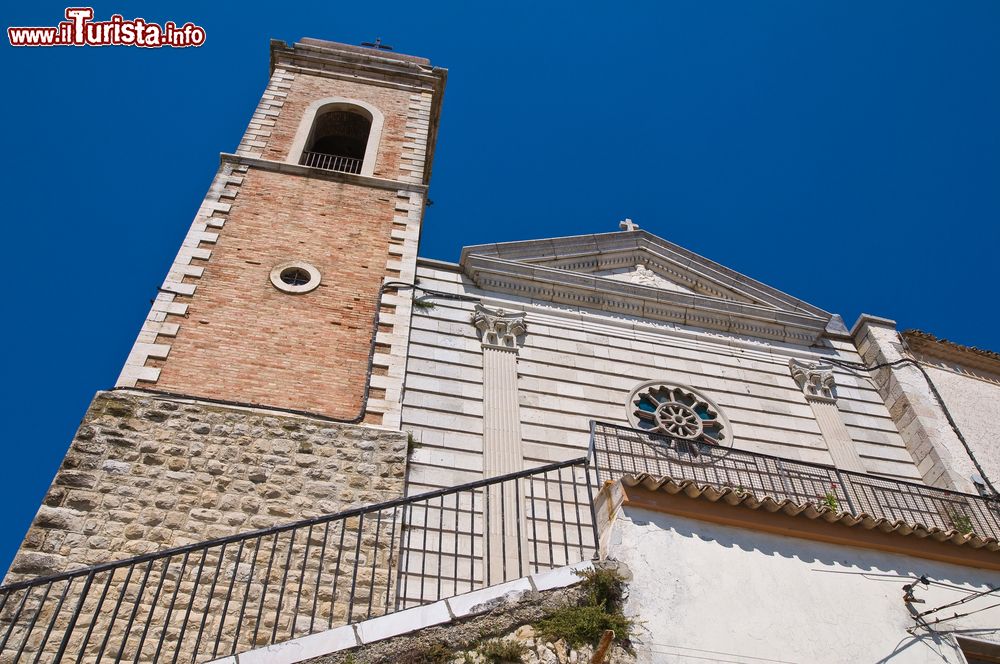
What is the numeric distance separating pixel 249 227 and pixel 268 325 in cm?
262

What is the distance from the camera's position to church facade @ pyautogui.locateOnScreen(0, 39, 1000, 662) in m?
8.06

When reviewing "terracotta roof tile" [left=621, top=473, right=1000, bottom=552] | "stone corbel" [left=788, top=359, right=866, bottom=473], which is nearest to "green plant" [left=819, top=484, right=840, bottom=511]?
"terracotta roof tile" [left=621, top=473, right=1000, bottom=552]

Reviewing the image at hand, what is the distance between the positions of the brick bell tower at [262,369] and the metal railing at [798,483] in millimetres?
2704

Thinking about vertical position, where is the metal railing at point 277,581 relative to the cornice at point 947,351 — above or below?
below

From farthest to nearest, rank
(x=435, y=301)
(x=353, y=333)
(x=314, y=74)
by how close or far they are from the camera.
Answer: (x=314, y=74) → (x=435, y=301) → (x=353, y=333)

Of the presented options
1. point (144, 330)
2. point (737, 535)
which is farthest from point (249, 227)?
point (737, 535)

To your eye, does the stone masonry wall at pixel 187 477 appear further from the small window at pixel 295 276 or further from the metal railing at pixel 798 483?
the small window at pixel 295 276

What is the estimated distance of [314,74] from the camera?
19.8 meters

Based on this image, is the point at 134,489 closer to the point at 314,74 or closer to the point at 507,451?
the point at 507,451

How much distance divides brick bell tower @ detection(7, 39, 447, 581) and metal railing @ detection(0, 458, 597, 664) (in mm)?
531

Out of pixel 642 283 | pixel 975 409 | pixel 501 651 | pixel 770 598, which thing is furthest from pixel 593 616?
pixel 975 409

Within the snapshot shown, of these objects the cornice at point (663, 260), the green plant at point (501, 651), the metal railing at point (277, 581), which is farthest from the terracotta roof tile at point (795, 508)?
the cornice at point (663, 260)

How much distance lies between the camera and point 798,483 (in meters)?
10.6

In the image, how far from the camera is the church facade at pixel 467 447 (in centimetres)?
806
